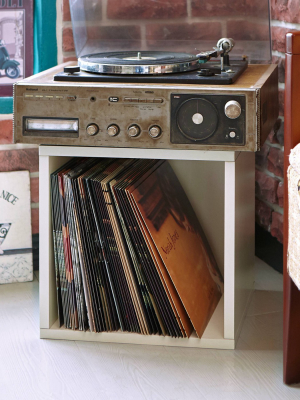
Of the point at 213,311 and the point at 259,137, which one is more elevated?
the point at 259,137

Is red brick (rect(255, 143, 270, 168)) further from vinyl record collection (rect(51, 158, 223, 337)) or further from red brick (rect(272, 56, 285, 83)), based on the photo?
vinyl record collection (rect(51, 158, 223, 337))

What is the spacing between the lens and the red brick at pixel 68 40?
6.02 feet

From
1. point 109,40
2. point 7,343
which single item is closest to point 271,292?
point 7,343

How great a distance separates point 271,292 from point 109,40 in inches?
34.9

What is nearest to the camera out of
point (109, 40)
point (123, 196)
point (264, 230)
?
point (123, 196)

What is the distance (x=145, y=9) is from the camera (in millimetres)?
1693

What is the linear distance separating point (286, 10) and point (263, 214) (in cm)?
65

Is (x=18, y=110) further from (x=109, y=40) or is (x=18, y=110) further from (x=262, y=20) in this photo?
(x=262, y=20)

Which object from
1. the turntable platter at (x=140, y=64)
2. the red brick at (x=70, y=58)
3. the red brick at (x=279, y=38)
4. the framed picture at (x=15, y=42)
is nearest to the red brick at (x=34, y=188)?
the framed picture at (x=15, y=42)

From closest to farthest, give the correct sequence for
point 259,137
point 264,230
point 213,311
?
point 259,137 < point 213,311 < point 264,230

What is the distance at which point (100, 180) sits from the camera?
4.67 feet

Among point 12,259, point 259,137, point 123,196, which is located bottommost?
point 12,259

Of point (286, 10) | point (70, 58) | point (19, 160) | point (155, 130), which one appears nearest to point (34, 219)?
point (19, 160)

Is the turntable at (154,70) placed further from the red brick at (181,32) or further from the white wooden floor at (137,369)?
the white wooden floor at (137,369)
